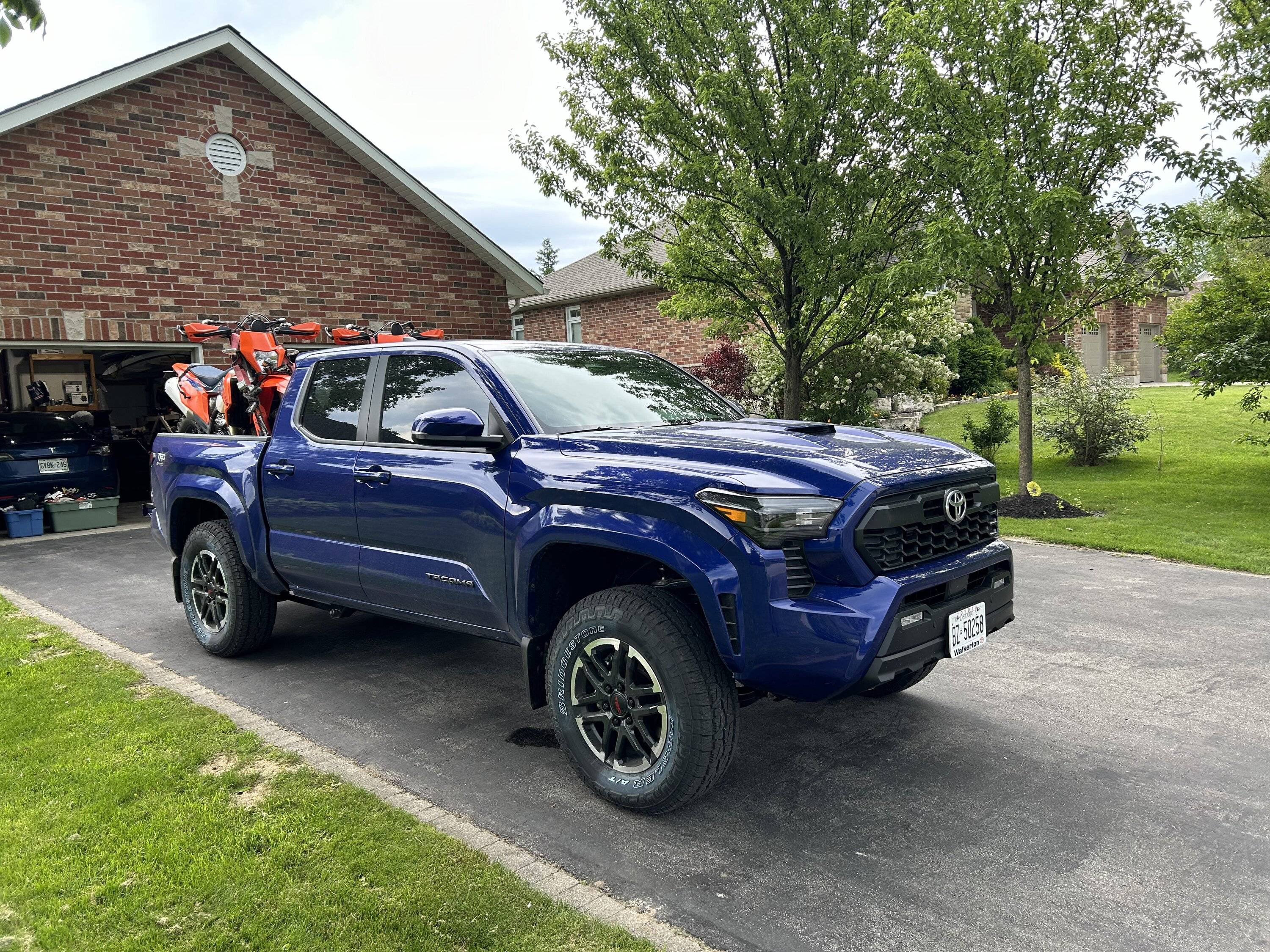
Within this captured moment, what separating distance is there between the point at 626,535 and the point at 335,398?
234 cm

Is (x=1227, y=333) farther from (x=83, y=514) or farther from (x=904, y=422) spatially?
(x=83, y=514)

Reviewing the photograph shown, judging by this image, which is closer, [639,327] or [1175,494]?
[1175,494]

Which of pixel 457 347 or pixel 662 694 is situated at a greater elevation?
pixel 457 347

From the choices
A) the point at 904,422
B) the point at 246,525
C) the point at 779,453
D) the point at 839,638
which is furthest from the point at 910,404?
the point at 839,638

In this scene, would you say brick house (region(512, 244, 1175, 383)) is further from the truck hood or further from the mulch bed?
the truck hood

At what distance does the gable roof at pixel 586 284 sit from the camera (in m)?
25.1

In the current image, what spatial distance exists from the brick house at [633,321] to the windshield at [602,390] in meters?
14.1

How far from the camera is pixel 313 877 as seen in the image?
2.99 m

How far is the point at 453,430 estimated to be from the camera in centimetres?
376

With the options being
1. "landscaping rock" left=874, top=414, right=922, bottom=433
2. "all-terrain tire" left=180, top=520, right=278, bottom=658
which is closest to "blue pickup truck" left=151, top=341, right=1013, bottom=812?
"all-terrain tire" left=180, top=520, right=278, bottom=658

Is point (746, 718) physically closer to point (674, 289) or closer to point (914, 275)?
point (914, 275)

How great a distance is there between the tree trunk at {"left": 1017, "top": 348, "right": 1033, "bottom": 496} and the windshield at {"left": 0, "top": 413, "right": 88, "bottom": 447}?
12.3 metres

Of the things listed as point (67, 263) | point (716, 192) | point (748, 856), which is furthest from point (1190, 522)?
point (67, 263)

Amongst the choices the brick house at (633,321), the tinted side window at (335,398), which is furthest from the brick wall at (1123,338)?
the tinted side window at (335,398)
